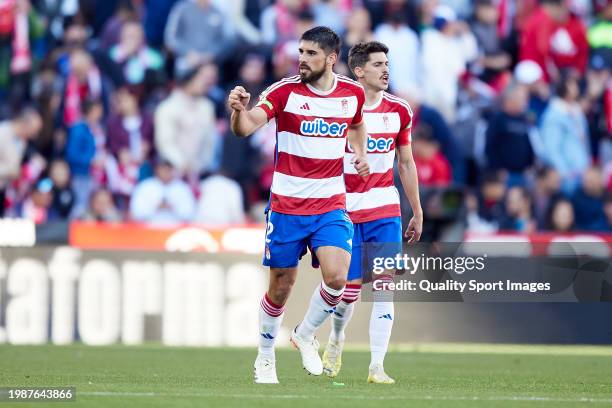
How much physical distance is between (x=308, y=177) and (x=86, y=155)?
9.66 meters

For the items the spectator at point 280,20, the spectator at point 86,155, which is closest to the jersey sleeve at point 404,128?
the spectator at point 86,155

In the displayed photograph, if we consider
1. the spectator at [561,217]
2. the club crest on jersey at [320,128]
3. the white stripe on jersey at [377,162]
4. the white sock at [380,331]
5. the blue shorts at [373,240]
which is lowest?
the white sock at [380,331]

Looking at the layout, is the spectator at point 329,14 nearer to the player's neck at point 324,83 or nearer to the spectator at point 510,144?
the spectator at point 510,144

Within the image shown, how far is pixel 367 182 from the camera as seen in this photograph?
12.1 meters

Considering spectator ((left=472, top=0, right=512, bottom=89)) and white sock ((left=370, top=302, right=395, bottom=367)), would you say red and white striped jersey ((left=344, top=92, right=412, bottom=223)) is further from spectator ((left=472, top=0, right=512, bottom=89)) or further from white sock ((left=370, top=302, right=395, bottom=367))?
spectator ((left=472, top=0, right=512, bottom=89))

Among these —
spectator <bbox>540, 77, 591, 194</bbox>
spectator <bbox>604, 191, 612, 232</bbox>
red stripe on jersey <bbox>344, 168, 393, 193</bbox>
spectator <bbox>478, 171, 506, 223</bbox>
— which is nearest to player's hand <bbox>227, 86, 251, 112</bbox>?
red stripe on jersey <bbox>344, 168, 393, 193</bbox>

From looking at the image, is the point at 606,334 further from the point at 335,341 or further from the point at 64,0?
the point at 64,0

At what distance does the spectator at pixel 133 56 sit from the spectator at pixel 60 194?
234cm

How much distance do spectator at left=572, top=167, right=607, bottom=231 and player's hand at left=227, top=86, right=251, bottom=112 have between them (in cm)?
1042

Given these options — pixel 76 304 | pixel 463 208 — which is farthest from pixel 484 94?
pixel 76 304

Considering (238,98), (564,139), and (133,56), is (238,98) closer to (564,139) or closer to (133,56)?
(133,56)

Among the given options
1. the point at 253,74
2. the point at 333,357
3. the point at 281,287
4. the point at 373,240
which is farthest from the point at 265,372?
the point at 253,74

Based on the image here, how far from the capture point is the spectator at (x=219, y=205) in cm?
1923

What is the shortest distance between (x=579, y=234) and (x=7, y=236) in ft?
23.6
